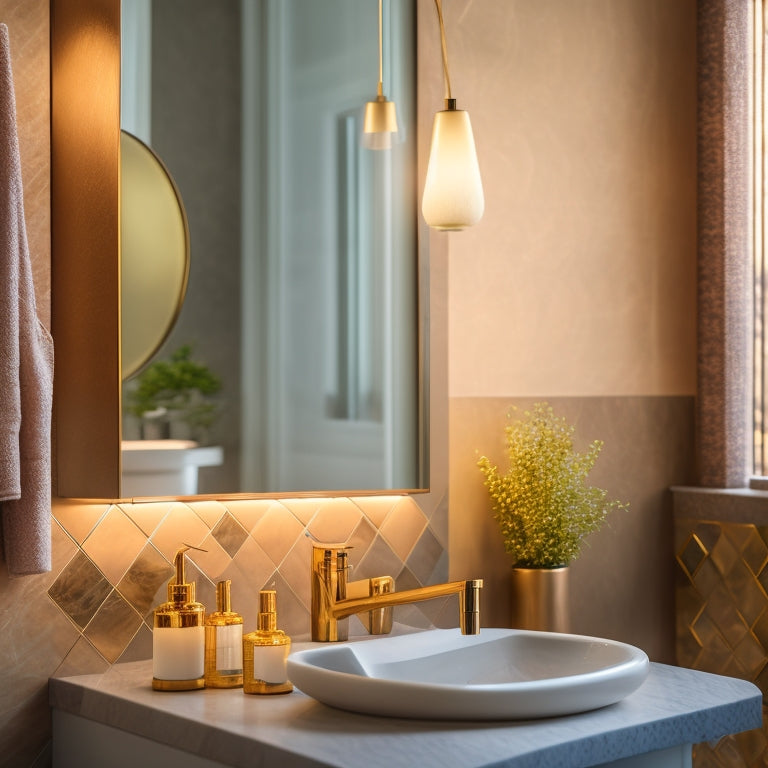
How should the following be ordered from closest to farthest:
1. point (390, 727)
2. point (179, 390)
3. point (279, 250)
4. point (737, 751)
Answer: point (390, 727) → point (179, 390) → point (279, 250) → point (737, 751)

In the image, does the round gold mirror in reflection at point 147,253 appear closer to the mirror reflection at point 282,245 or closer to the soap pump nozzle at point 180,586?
the mirror reflection at point 282,245

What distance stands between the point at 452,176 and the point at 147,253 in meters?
0.53

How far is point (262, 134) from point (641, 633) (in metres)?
1.42

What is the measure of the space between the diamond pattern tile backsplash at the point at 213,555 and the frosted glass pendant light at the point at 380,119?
619 mm

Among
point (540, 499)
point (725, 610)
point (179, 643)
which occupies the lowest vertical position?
point (725, 610)

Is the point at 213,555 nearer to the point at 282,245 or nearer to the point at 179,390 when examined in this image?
the point at 179,390

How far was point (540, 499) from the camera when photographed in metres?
2.05

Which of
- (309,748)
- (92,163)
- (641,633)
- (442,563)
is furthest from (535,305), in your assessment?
(309,748)

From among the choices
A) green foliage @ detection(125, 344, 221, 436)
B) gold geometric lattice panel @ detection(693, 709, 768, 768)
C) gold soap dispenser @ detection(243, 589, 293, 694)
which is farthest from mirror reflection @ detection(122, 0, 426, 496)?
gold geometric lattice panel @ detection(693, 709, 768, 768)

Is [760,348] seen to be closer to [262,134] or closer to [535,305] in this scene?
[535,305]

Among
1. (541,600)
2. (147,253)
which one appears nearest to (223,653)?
(147,253)

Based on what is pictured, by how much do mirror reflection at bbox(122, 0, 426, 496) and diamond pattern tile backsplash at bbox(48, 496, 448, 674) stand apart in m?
0.10

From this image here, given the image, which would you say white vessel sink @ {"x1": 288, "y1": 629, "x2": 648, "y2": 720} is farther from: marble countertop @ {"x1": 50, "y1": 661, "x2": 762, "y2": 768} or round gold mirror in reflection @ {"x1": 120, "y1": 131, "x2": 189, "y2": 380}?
round gold mirror in reflection @ {"x1": 120, "y1": 131, "x2": 189, "y2": 380}

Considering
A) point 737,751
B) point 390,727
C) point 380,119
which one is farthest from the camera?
point 737,751
